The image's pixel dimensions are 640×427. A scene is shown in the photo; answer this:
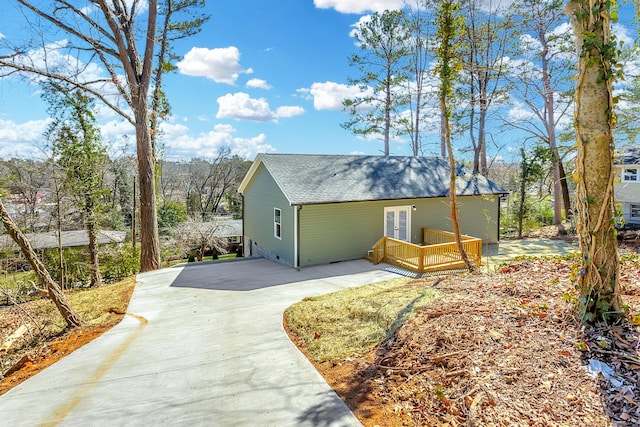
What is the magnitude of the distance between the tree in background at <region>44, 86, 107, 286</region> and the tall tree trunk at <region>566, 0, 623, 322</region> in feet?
52.1

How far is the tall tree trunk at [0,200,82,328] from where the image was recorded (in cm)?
619

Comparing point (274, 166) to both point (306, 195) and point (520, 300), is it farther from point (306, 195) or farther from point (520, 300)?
point (520, 300)

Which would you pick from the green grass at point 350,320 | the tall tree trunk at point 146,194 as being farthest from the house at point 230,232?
the green grass at point 350,320

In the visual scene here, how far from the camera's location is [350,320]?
19.3ft

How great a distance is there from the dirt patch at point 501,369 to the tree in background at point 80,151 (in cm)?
1413

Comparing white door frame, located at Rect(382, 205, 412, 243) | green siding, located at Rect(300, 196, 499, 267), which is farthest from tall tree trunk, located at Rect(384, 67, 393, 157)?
white door frame, located at Rect(382, 205, 412, 243)

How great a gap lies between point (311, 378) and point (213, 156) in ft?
107

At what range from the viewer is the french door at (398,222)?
1374 cm

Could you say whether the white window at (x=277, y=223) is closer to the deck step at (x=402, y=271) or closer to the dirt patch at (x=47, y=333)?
the deck step at (x=402, y=271)

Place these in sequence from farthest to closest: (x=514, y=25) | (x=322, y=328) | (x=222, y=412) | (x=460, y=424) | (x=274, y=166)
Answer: (x=514, y=25) < (x=274, y=166) < (x=322, y=328) < (x=222, y=412) < (x=460, y=424)

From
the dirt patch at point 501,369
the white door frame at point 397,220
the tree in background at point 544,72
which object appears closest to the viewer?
the dirt patch at point 501,369

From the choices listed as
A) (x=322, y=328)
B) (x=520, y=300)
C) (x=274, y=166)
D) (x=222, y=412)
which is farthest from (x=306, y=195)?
(x=222, y=412)

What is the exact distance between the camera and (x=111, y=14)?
11531 mm

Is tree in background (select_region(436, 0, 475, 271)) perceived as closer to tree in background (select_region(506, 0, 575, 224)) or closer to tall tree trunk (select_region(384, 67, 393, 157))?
tree in background (select_region(506, 0, 575, 224))
